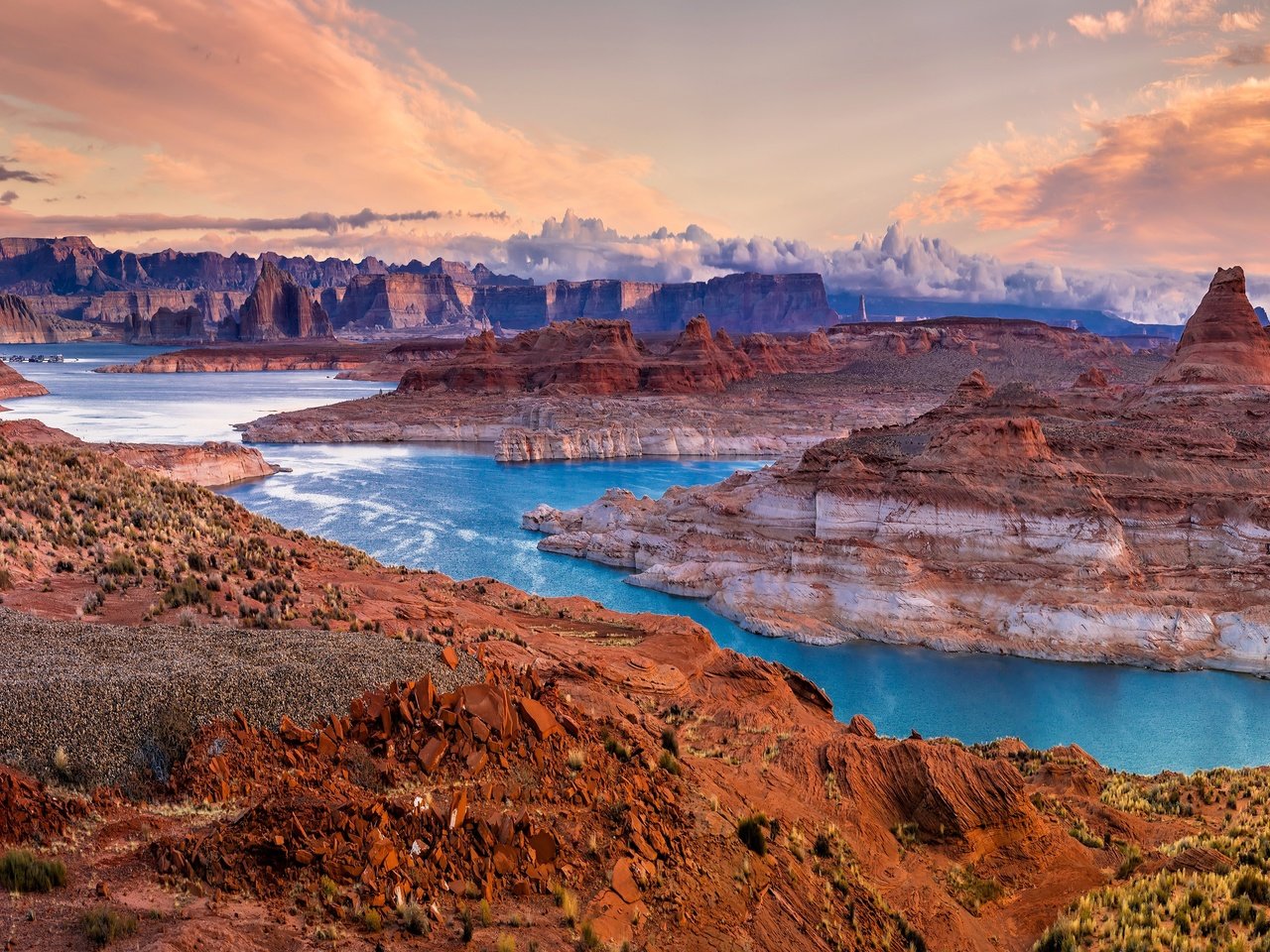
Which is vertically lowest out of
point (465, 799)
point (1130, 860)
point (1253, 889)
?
point (1130, 860)

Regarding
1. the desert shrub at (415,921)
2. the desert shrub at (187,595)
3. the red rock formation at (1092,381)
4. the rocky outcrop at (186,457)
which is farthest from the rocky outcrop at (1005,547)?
the red rock formation at (1092,381)

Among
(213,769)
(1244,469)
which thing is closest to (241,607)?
(213,769)

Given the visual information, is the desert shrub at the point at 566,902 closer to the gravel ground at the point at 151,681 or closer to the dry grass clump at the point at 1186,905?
the gravel ground at the point at 151,681

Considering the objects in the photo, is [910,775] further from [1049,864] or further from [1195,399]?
[1195,399]

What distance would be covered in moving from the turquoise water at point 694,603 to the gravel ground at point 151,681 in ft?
61.1

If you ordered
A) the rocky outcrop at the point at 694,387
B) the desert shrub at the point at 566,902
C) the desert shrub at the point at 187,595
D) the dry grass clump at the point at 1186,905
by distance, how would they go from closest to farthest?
the desert shrub at the point at 566,902 < the dry grass clump at the point at 1186,905 < the desert shrub at the point at 187,595 < the rocky outcrop at the point at 694,387

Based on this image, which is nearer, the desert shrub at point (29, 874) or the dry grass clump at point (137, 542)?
the desert shrub at point (29, 874)

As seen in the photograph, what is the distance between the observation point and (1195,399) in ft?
204

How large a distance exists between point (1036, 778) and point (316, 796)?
14079 mm

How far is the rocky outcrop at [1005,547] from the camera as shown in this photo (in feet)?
103

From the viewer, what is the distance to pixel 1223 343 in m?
69.1

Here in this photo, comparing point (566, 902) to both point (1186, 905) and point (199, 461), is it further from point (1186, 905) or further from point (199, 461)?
point (199, 461)

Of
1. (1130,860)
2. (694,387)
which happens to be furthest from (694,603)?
(694,387)

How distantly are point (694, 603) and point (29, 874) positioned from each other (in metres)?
31.9
